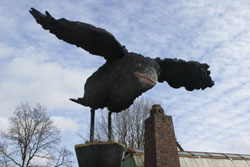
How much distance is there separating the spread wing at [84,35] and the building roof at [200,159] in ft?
19.3

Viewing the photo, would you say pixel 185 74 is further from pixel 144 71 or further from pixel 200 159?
pixel 200 159

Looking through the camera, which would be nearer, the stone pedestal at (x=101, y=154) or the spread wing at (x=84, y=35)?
the stone pedestal at (x=101, y=154)

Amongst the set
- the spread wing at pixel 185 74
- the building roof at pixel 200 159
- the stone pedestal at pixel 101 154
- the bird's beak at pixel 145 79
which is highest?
the spread wing at pixel 185 74

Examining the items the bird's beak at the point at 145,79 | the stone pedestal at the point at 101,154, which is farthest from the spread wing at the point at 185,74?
the stone pedestal at the point at 101,154

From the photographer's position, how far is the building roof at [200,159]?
8.34m

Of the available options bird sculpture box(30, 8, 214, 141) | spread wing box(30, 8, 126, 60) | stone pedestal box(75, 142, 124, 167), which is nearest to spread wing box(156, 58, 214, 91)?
bird sculpture box(30, 8, 214, 141)

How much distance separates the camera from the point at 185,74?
4133 mm

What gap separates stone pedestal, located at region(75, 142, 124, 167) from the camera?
9.12 ft

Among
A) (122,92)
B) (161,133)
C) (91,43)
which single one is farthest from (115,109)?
(161,133)

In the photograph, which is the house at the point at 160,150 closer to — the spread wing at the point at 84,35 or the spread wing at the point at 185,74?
the spread wing at the point at 185,74

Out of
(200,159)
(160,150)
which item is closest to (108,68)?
(160,150)

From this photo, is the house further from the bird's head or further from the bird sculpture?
the bird's head

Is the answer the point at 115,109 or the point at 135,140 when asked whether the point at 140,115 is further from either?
the point at 115,109

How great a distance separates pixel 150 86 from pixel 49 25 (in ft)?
4.75
